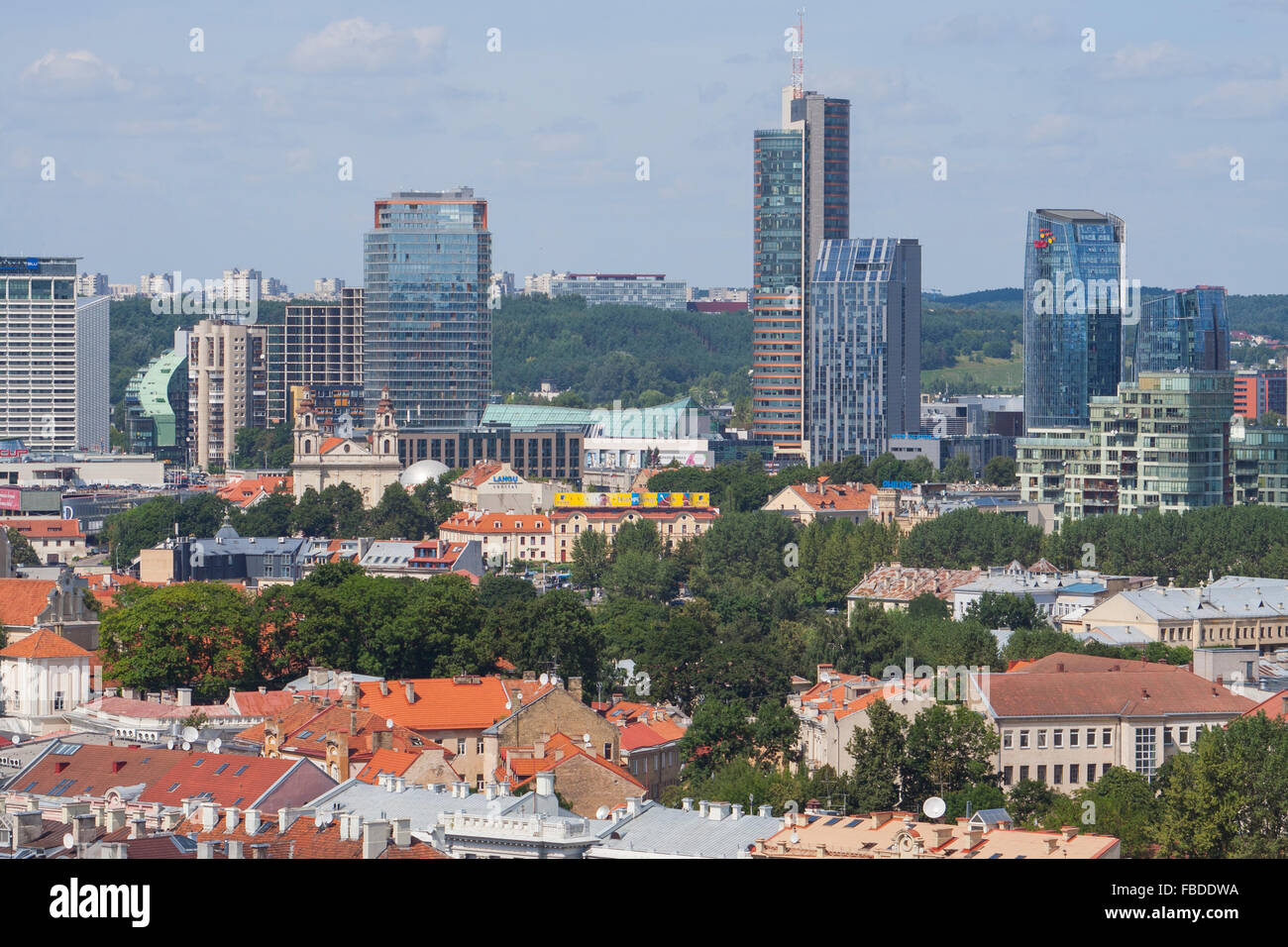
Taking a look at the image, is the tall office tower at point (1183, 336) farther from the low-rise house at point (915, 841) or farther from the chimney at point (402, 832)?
the chimney at point (402, 832)

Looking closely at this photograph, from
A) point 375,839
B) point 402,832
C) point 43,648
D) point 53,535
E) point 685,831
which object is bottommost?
point 53,535

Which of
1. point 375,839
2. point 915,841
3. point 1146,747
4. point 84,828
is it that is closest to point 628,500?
point 1146,747

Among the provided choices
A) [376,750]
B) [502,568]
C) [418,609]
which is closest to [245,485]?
[502,568]

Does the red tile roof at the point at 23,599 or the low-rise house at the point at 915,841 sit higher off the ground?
the low-rise house at the point at 915,841

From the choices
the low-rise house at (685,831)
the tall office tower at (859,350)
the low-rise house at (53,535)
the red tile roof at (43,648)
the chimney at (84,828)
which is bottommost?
the low-rise house at (53,535)

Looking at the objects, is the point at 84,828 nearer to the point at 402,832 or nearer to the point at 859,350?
the point at 402,832

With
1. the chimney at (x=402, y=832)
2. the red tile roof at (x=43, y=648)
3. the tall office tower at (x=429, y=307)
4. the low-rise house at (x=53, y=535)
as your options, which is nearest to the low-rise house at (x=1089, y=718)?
the chimney at (x=402, y=832)

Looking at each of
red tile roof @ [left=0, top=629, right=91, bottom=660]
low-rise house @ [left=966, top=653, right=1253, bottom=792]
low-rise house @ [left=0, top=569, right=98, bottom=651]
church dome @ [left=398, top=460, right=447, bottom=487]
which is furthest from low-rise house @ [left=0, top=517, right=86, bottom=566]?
low-rise house @ [left=966, top=653, right=1253, bottom=792]
